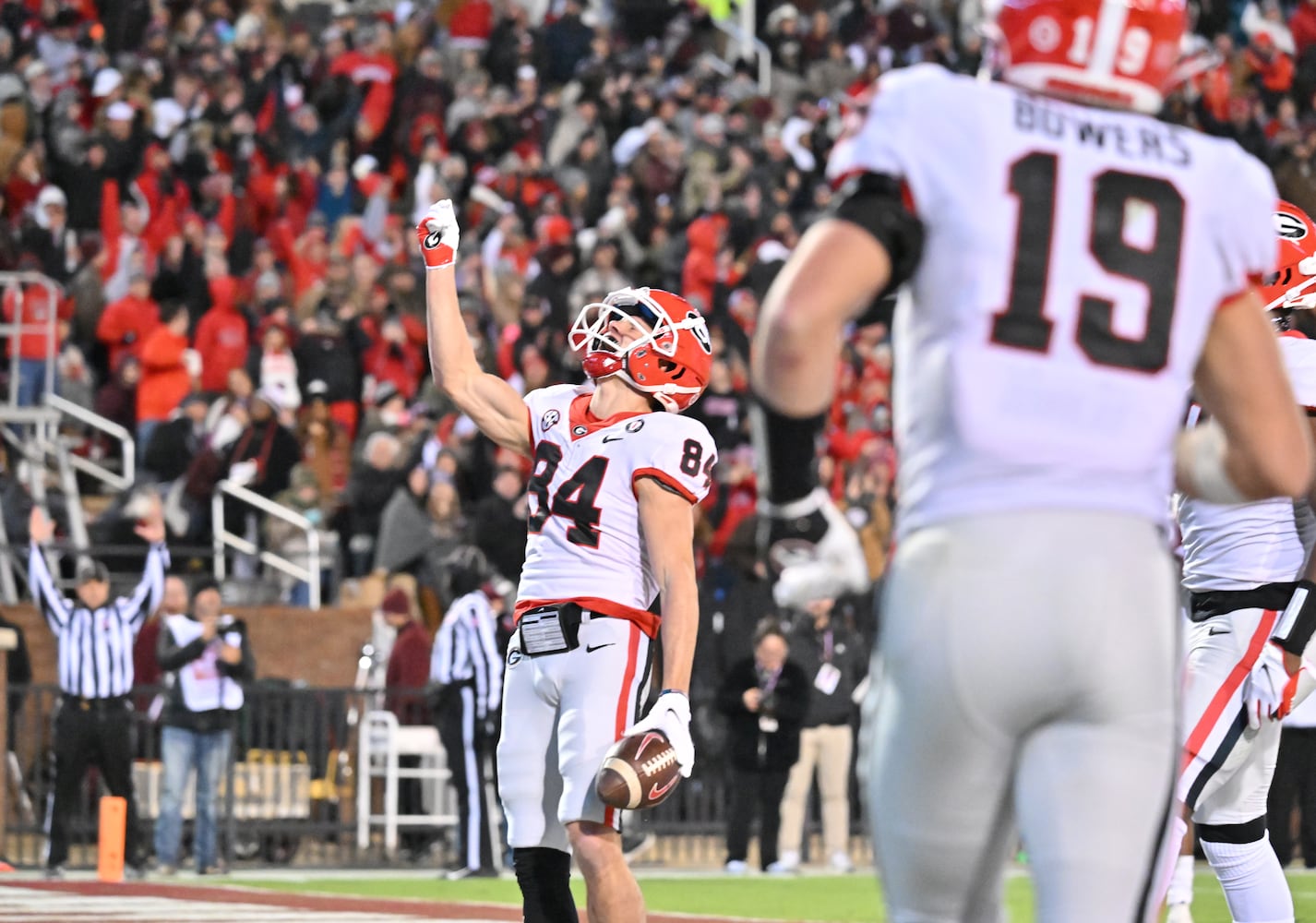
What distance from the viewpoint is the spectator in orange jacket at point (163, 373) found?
57.8 ft

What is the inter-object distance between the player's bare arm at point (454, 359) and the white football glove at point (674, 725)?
0.99m

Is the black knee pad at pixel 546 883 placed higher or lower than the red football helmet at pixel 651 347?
lower

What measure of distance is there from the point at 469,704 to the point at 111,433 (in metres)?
4.78

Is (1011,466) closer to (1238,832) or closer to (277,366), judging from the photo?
(1238,832)

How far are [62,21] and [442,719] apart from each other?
9.96 meters

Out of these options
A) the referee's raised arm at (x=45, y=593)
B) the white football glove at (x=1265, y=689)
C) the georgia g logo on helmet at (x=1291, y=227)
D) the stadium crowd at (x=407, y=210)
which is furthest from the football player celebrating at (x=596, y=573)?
the stadium crowd at (x=407, y=210)

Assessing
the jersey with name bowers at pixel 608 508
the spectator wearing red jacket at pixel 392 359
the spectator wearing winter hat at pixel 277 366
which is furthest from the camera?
the spectator wearing red jacket at pixel 392 359

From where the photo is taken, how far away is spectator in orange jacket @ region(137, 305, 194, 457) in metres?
17.6

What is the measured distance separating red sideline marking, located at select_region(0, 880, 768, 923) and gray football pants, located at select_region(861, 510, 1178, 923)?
6894 millimetres

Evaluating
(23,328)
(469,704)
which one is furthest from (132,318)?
(469,704)

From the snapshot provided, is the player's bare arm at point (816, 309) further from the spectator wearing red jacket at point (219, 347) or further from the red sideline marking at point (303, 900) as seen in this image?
the spectator wearing red jacket at point (219, 347)

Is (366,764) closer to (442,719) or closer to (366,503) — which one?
(442,719)

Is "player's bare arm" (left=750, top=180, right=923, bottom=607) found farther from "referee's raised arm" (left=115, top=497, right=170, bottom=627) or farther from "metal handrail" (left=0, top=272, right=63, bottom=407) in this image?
"metal handrail" (left=0, top=272, right=63, bottom=407)

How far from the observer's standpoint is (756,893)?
42.8 ft
